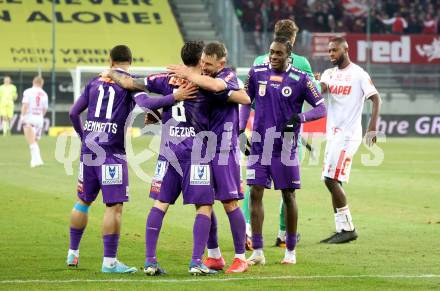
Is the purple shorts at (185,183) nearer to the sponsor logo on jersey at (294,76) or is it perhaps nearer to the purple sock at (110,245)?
the purple sock at (110,245)

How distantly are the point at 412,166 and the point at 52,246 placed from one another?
15.9 metres

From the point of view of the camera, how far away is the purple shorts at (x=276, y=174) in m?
11.7

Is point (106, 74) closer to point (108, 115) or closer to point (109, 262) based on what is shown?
point (108, 115)

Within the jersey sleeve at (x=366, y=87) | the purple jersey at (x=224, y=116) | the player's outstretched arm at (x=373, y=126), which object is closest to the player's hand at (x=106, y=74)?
the purple jersey at (x=224, y=116)

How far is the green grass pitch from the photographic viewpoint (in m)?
10.0

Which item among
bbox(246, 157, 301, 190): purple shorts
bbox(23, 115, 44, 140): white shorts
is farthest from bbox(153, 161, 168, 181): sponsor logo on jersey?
bbox(23, 115, 44, 140): white shorts

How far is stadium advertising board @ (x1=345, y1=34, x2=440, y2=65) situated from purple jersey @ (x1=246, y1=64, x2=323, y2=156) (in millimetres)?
32287

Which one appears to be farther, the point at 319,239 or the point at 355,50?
the point at 355,50

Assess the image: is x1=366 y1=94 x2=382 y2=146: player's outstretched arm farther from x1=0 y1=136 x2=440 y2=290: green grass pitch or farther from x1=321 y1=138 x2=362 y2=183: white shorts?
x1=0 y1=136 x2=440 y2=290: green grass pitch

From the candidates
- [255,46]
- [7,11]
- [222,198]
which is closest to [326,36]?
[255,46]

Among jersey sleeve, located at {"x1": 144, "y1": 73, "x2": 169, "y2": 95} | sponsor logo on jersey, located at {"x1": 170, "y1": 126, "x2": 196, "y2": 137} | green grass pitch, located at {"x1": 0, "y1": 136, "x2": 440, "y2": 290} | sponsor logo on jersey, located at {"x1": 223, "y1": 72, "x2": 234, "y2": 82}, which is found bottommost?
green grass pitch, located at {"x1": 0, "y1": 136, "x2": 440, "y2": 290}

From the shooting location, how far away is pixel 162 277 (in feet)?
33.4

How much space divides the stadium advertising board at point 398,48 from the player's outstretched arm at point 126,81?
3359 cm

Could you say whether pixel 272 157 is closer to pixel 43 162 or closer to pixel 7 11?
pixel 43 162
